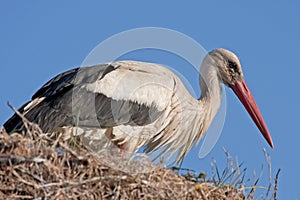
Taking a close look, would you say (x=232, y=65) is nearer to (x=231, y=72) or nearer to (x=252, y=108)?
(x=231, y=72)

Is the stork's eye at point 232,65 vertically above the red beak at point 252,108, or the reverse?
the stork's eye at point 232,65

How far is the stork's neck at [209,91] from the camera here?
795 cm

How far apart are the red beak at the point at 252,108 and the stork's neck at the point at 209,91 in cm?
22

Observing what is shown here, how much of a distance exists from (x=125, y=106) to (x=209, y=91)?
1043 millimetres

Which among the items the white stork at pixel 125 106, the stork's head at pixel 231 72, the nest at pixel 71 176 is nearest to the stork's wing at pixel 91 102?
the white stork at pixel 125 106

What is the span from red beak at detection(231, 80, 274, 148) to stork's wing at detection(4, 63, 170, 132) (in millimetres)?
1178

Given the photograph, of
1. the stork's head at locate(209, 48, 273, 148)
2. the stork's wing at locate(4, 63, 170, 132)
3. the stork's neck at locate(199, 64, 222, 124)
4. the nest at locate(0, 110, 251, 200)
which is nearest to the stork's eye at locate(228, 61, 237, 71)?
the stork's head at locate(209, 48, 273, 148)

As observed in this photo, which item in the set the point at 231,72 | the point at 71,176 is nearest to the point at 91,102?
the point at 231,72

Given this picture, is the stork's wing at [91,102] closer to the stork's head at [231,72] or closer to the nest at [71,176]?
the stork's head at [231,72]

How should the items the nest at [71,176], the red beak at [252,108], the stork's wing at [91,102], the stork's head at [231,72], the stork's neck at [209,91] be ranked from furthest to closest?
1. the stork's head at [231,72]
2. the red beak at [252,108]
3. the stork's neck at [209,91]
4. the stork's wing at [91,102]
5. the nest at [71,176]

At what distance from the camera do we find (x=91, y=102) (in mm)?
7359

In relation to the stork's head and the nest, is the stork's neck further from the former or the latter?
the nest

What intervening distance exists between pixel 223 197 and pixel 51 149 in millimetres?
1212

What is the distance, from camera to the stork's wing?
7.18 m
